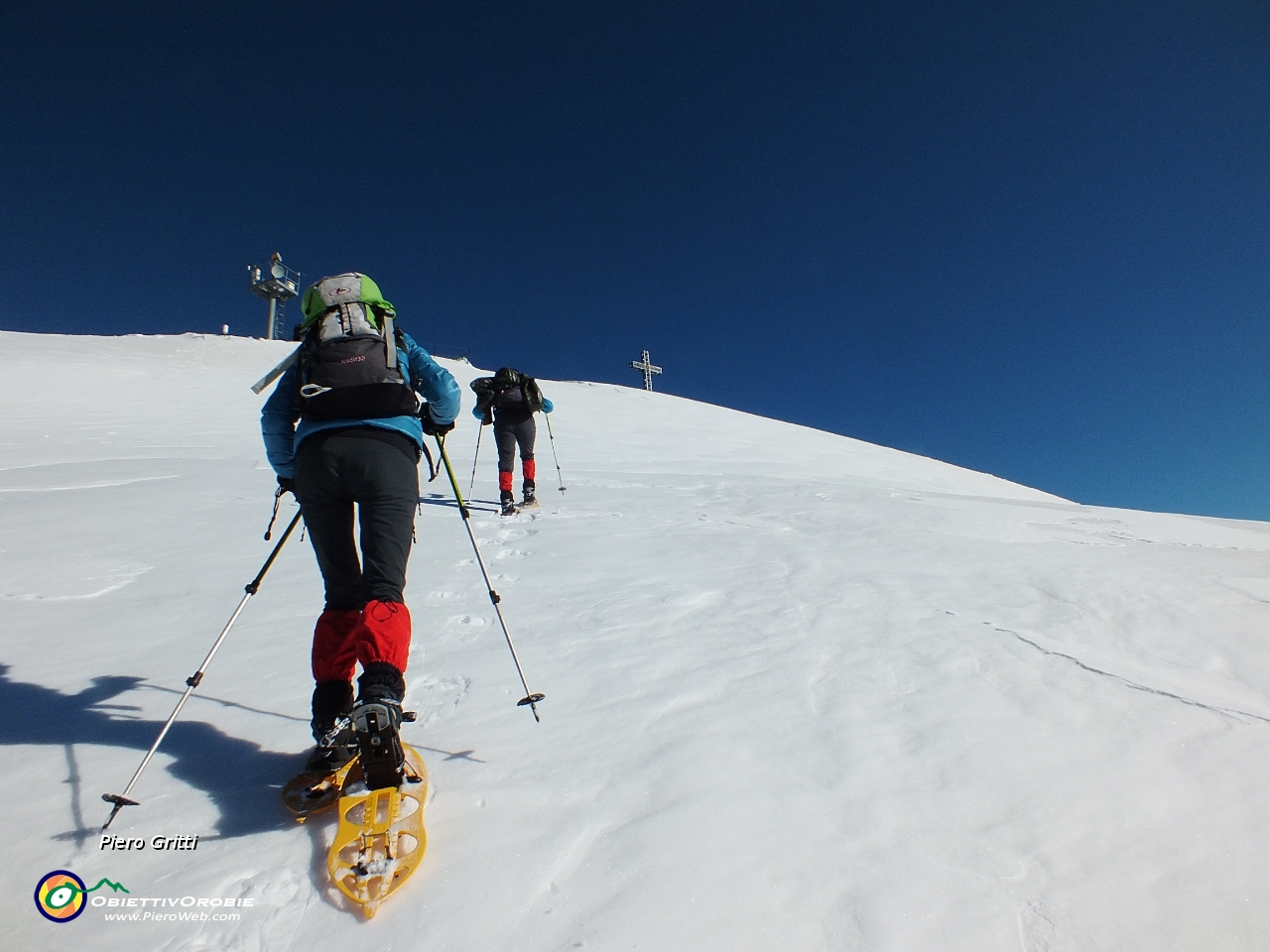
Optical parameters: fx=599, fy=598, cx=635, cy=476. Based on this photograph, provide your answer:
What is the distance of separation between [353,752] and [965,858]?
6.43ft

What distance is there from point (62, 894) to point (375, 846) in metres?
0.82

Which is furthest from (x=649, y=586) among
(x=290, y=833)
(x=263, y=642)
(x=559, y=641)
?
(x=290, y=833)

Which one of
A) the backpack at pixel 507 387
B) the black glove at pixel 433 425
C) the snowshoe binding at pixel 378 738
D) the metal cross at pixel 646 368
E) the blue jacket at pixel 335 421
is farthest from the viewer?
the metal cross at pixel 646 368

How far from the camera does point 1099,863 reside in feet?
5.46

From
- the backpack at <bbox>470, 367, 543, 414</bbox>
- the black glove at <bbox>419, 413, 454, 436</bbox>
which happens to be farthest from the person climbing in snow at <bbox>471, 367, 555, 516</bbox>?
the black glove at <bbox>419, 413, 454, 436</bbox>

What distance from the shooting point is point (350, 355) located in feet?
7.52

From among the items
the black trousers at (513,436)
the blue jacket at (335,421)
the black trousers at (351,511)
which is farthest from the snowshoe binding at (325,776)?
the black trousers at (513,436)

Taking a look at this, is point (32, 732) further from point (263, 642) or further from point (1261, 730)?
point (1261, 730)

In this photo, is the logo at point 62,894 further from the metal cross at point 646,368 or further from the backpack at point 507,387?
the metal cross at point 646,368

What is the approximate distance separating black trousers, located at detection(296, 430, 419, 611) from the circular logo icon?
3.16 ft

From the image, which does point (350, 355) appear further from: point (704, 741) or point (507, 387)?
point (507, 387)

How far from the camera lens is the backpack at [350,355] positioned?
221 cm

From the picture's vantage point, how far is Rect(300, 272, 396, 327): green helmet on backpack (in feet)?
7.98

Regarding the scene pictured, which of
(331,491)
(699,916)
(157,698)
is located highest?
(331,491)
